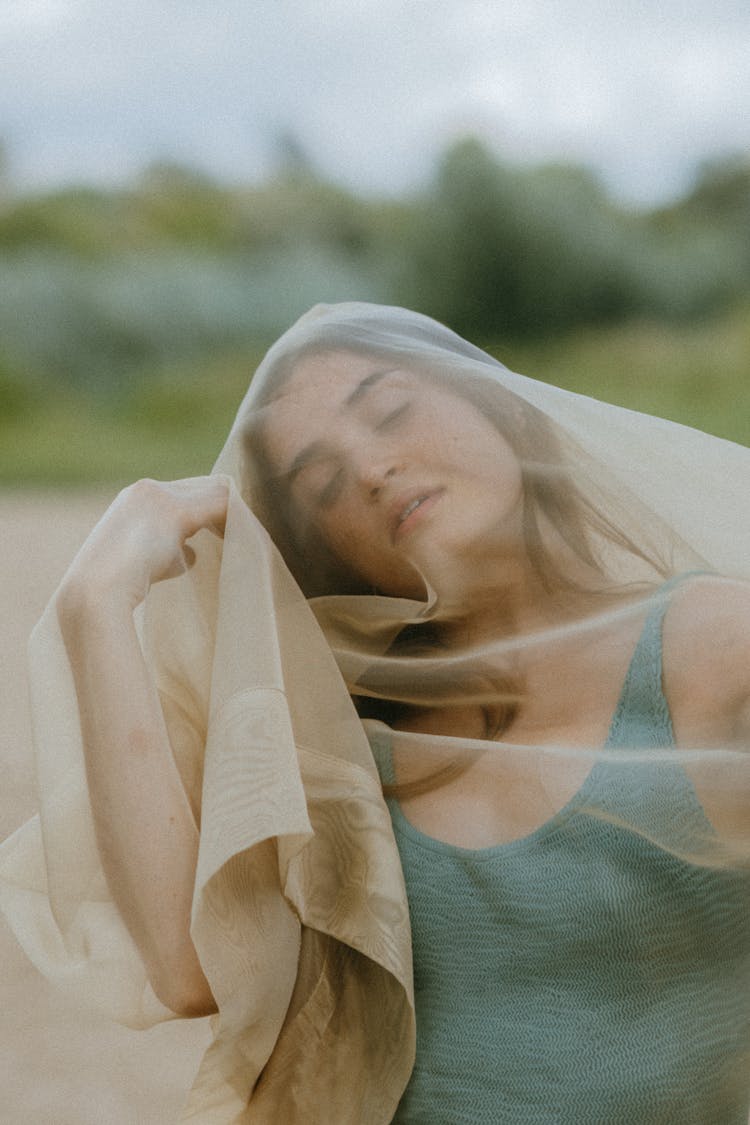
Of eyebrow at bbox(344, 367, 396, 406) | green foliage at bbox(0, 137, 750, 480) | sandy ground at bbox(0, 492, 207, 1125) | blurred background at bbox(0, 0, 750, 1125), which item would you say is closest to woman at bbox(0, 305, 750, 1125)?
eyebrow at bbox(344, 367, 396, 406)

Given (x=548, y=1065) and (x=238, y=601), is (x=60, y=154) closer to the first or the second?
(x=238, y=601)

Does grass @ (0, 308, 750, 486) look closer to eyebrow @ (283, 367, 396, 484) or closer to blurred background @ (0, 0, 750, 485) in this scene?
blurred background @ (0, 0, 750, 485)

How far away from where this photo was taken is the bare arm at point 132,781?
2.48ft

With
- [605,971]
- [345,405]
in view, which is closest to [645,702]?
[605,971]

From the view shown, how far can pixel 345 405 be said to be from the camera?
828 millimetres

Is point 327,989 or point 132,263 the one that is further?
point 132,263

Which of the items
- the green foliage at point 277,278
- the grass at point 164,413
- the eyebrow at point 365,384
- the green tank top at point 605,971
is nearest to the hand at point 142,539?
the eyebrow at point 365,384

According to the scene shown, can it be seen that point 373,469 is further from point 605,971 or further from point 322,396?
point 605,971

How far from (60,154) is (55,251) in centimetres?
22

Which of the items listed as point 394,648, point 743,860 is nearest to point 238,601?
point 394,648

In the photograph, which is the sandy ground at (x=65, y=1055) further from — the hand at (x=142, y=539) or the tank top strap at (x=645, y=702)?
the tank top strap at (x=645, y=702)

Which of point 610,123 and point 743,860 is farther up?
point 610,123

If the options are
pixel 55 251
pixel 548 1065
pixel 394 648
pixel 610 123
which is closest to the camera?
pixel 548 1065

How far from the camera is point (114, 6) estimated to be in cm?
286
